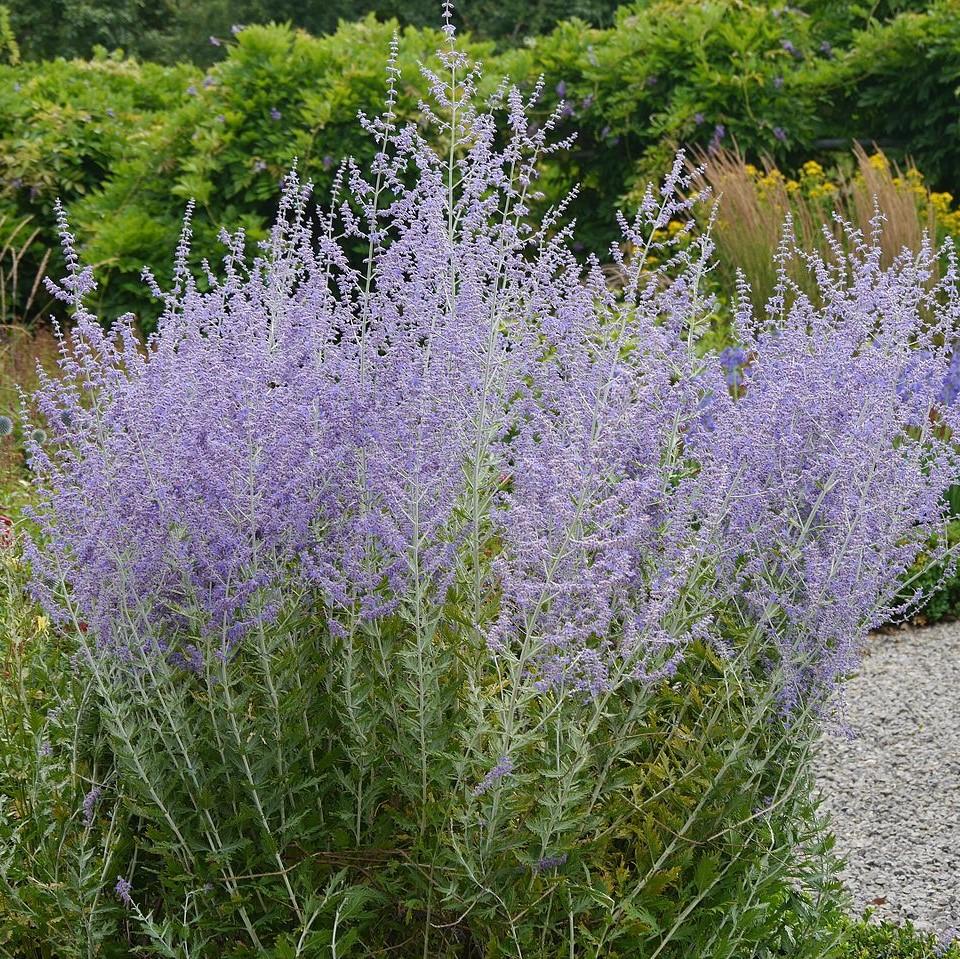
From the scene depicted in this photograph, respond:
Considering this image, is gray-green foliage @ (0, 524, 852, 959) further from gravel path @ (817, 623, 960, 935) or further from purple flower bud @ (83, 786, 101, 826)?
gravel path @ (817, 623, 960, 935)

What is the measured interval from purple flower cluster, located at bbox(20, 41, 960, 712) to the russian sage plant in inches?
0.5

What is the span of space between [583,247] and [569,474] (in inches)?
339

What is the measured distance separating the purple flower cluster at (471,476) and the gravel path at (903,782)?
1136mm

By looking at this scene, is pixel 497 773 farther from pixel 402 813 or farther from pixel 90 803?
pixel 90 803

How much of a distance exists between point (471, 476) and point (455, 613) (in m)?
0.37

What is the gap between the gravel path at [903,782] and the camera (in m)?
4.33

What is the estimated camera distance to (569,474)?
2.51m

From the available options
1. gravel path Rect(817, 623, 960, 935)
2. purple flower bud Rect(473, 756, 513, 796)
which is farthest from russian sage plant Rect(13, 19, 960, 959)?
gravel path Rect(817, 623, 960, 935)

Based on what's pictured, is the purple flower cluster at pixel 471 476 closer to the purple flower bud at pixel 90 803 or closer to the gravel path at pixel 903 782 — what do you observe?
the purple flower bud at pixel 90 803

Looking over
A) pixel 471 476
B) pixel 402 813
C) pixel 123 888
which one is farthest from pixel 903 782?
pixel 123 888

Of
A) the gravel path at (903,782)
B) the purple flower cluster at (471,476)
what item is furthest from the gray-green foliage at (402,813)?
the gravel path at (903,782)

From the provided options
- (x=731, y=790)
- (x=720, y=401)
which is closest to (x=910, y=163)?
(x=720, y=401)

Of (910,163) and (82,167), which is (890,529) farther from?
(82,167)

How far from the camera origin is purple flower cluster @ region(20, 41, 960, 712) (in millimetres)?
2664
